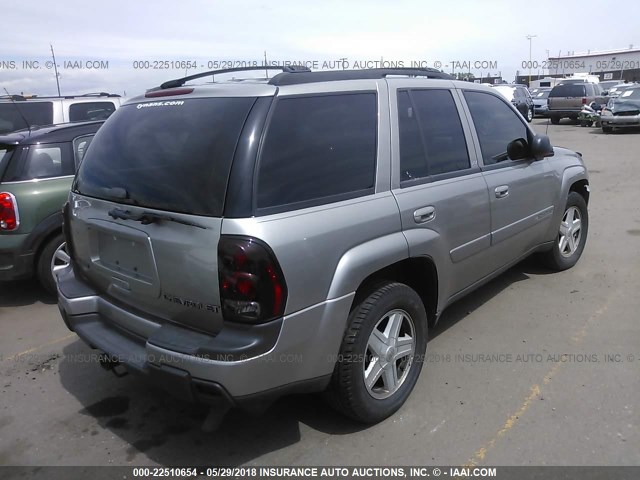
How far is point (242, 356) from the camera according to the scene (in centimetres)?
226

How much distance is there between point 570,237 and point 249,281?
4.11 m

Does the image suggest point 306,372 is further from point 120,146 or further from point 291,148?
point 120,146

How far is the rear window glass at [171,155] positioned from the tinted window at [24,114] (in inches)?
234

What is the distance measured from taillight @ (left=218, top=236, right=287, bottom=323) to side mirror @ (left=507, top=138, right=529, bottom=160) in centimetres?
264

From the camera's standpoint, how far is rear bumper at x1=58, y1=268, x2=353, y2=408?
2279mm

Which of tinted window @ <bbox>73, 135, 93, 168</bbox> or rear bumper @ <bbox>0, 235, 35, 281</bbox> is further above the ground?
tinted window @ <bbox>73, 135, 93, 168</bbox>

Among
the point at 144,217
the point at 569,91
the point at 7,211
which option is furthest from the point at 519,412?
the point at 569,91

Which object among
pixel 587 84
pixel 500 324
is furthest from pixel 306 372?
pixel 587 84

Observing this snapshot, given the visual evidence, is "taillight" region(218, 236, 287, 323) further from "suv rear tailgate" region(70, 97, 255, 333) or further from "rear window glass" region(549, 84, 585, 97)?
"rear window glass" region(549, 84, 585, 97)

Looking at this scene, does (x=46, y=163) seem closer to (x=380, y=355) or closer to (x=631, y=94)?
(x=380, y=355)

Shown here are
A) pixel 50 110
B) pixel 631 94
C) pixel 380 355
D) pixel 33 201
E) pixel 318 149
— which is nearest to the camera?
pixel 318 149

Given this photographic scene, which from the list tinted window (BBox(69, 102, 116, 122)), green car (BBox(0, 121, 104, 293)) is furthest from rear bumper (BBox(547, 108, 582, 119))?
green car (BBox(0, 121, 104, 293))

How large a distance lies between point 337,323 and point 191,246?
787 millimetres

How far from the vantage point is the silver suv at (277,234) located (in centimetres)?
231
